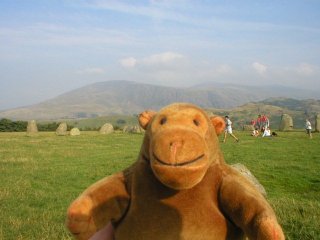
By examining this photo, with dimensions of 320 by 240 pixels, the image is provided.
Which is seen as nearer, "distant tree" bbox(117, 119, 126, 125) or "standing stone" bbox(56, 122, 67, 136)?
"standing stone" bbox(56, 122, 67, 136)

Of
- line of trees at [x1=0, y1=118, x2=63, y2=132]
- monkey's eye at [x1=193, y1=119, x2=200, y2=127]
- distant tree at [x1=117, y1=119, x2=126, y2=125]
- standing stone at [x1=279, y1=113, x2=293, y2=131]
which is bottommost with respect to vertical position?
distant tree at [x1=117, y1=119, x2=126, y2=125]

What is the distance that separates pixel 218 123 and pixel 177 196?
850 millimetres

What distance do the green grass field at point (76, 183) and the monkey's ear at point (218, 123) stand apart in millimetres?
3615

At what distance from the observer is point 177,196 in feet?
11.6

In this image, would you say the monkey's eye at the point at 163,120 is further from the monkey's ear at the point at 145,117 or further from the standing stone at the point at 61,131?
the standing stone at the point at 61,131

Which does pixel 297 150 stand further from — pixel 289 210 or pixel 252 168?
pixel 289 210

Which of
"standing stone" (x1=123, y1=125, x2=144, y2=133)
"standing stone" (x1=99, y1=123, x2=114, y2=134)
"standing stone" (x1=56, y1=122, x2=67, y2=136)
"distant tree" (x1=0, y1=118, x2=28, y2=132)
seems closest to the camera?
"standing stone" (x1=56, y1=122, x2=67, y2=136)

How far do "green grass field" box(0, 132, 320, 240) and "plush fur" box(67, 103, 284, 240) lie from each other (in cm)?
351

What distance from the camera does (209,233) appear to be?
3.49 meters

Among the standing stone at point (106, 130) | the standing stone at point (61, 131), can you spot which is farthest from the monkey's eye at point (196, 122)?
the standing stone at point (106, 130)

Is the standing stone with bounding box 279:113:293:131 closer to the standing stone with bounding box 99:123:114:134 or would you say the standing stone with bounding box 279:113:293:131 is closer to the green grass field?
the standing stone with bounding box 99:123:114:134

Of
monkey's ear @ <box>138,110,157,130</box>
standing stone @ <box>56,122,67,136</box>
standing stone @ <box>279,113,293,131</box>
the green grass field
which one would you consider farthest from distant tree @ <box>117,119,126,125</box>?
monkey's ear @ <box>138,110,157,130</box>

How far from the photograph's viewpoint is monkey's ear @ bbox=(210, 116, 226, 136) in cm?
396

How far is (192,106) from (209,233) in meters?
1.11
